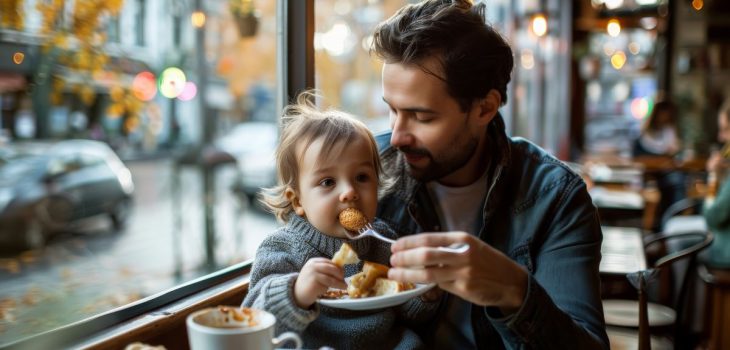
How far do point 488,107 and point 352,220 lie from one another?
2.16 ft

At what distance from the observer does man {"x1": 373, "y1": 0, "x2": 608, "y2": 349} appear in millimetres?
1583

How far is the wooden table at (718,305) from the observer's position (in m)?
3.87

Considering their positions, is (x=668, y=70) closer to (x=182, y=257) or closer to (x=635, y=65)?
(x=635, y=65)

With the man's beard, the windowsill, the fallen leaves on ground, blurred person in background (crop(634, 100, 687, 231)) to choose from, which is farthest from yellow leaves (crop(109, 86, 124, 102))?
blurred person in background (crop(634, 100, 687, 231))

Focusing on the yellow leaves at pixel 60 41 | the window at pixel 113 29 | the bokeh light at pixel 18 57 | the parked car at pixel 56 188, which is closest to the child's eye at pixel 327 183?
the bokeh light at pixel 18 57

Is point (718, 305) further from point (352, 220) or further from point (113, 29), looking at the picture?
point (113, 29)

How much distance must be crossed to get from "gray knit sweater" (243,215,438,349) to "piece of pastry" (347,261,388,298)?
8cm

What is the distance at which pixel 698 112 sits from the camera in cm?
1068

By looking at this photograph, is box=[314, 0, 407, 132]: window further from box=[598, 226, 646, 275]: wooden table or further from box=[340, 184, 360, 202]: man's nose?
box=[340, 184, 360, 202]: man's nose

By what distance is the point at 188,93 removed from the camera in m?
7.12

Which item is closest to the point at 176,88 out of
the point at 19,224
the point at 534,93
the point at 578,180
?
the point at 19,224

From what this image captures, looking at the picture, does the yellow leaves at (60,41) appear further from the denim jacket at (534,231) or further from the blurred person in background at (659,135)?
the blurred person in background at (659,135)

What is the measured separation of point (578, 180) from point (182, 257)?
6027 millimetres

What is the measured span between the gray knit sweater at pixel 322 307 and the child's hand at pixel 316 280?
36 mm
